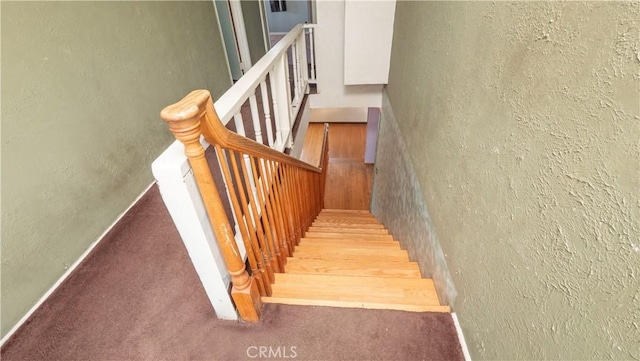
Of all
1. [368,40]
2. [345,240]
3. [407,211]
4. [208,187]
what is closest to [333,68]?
[368,40]

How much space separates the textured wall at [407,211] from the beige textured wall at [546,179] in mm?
149

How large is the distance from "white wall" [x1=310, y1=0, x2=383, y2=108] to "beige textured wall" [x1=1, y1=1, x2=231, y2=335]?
171cm

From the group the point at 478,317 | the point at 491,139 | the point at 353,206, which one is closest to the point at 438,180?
the point at 491,139

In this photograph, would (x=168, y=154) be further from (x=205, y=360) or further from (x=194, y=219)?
(x=205, y=360)

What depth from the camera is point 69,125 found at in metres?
1.45

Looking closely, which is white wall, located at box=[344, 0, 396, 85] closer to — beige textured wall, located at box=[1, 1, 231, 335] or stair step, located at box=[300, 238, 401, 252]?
beige textured wall, located at box=[1, 1, 231, 335]

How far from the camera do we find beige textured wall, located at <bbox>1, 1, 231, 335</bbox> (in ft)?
3.97

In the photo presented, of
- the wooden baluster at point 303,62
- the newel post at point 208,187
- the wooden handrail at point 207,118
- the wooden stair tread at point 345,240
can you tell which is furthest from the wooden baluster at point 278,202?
the wooden baluster at point 303,62

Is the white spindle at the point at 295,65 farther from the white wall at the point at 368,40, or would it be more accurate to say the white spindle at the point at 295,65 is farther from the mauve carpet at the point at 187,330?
the mauve carpet at the point at 187,330

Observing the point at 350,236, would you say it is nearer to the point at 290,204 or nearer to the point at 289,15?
the point at 290,204

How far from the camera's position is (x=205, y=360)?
1008 mm

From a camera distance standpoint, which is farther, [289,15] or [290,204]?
[289,15]

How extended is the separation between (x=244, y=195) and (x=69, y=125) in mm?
1219

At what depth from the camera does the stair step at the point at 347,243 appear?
1.98 meters
